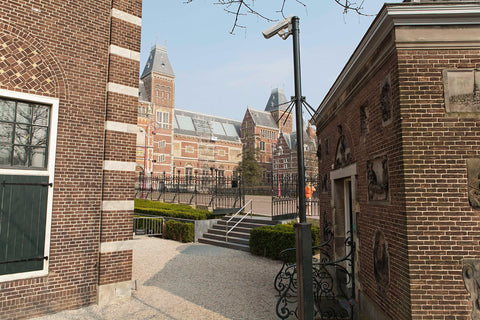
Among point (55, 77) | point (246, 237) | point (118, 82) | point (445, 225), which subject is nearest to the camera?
point (445, 225)

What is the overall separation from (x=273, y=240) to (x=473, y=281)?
7.15 m

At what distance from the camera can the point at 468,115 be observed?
3893 millimetres

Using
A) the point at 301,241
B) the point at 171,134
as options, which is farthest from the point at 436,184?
the point at 171,134

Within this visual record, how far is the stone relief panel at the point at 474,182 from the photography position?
380cm

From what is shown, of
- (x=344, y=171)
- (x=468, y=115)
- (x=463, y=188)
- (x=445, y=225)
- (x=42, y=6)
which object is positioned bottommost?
(x=445, y=225)

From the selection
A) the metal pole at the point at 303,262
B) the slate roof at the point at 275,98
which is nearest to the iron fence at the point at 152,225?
the metal pole at the point at 303,262

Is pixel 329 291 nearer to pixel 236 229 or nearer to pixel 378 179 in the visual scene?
pixel 378 179

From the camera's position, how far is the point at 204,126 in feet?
229

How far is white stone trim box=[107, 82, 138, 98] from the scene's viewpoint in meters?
6.89

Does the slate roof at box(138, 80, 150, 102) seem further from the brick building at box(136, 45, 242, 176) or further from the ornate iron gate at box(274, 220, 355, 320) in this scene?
the ornate iron gate at box(274, 220, 355, 320)

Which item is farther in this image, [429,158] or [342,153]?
[342,153]

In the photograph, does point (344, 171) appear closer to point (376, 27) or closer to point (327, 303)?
point (327, 303)

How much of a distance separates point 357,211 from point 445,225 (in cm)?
204

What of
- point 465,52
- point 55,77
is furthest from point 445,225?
point 55,77
